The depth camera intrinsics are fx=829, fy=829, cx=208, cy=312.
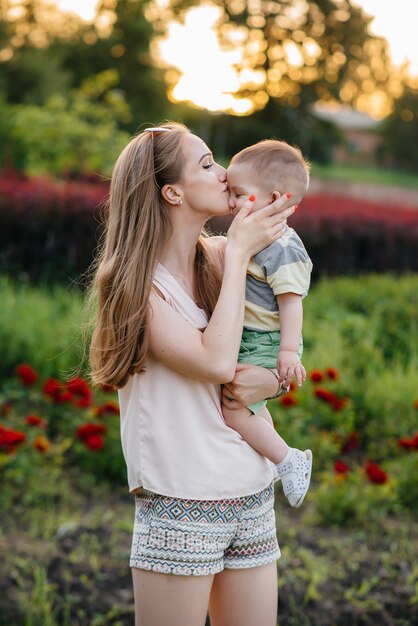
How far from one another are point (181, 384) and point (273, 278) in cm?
38

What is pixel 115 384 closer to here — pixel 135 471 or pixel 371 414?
pixel 135 471

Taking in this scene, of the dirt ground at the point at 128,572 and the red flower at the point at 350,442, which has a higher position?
the dirt ground at the point at 128,572

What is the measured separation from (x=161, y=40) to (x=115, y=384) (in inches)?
1355

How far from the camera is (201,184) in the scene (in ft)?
7.46

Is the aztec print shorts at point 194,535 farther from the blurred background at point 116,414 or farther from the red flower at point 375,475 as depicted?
the red flower at point 375,475

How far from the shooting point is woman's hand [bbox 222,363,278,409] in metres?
2.22

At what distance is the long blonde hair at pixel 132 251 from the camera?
7.11ft

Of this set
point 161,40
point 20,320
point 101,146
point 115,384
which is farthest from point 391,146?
point 115,384

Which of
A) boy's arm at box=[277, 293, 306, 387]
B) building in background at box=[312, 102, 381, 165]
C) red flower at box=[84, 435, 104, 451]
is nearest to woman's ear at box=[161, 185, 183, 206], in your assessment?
boy's arm at box=[277, 293, 306, 387]

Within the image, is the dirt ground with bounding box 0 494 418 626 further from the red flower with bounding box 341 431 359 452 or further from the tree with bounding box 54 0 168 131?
the tree with bounding box 54 0 168 131

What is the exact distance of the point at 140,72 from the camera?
1368 inches

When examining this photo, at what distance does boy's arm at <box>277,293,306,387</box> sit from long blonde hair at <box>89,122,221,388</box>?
1.18 ft

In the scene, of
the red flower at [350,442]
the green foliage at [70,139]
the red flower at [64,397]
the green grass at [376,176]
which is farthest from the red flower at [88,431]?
the green grass at [376,176]

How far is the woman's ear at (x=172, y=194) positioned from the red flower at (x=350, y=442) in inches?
123
